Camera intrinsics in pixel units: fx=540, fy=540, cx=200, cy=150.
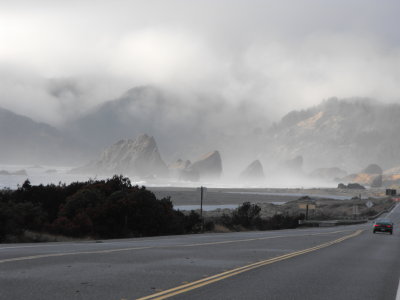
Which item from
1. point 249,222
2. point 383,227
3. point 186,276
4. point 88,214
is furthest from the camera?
point 249,222

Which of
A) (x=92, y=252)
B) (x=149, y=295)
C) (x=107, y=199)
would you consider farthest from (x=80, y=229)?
(x=149, y=295)

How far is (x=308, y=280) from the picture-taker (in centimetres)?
1239

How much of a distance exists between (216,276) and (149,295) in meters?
3.09

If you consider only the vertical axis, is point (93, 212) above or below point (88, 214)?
above

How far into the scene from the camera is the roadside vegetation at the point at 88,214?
94.3 feet

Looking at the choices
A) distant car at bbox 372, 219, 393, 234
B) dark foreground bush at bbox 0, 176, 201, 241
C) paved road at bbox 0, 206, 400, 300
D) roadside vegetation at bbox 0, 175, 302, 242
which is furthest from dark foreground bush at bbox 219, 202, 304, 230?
paved road at bbox 0, 206, 400, 300

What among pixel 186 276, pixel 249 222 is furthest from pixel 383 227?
pixel 186 276

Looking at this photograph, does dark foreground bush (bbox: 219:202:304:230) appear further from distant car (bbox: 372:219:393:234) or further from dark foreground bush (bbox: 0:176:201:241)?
distant car (bbox: 372:219:393:234)

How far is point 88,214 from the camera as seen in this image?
33.8 metres

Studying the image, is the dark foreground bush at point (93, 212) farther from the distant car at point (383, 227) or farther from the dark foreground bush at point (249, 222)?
the distant car at point (383, 227)

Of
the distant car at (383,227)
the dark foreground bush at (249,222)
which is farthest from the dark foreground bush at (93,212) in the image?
the distant car at (383,227)

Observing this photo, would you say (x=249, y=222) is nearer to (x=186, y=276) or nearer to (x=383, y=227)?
(x=383, y=227)

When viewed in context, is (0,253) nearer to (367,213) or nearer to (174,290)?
(174,290)

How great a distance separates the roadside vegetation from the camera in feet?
94.3
